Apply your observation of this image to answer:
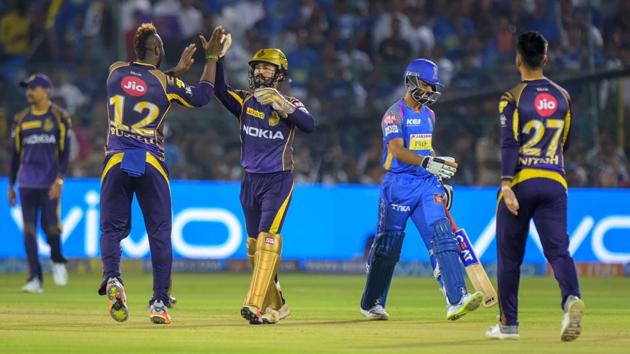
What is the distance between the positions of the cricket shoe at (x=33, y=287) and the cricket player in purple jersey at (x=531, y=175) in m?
8.06

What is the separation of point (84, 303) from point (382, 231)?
3.96 metres

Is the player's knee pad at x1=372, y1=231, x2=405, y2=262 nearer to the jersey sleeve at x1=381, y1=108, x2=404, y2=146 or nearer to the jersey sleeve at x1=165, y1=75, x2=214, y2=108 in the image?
the jersey sleeve at x1=381, y1=108, x2=404, y2=146

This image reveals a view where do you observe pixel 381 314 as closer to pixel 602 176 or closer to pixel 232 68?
pixel 602 176

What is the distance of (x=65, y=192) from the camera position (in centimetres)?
2144

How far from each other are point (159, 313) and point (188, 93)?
1975 mm

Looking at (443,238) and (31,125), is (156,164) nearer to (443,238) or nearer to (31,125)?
(443,238)

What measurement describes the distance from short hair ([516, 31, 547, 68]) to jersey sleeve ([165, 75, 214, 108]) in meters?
3.03

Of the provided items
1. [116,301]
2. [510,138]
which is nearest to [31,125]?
[116,301]

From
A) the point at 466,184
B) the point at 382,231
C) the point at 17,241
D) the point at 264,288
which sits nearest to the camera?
the point at 264,288

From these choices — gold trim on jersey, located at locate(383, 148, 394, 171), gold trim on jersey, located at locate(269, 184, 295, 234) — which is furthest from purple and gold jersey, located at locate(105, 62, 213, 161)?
gold trim on jersey, located at locate(383, 148, 394, 171)

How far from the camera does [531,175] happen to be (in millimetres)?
10453

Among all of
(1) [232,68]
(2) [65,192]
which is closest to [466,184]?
(1) [232,68]

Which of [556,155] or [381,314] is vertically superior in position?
[556,155]

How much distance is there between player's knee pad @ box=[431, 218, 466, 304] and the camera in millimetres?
12164
